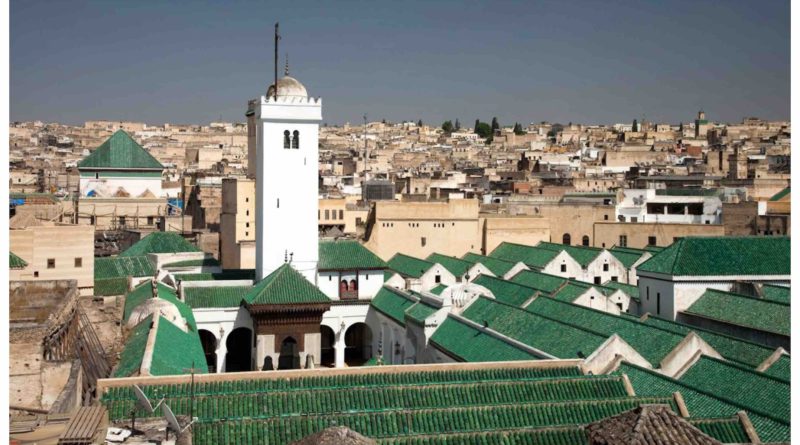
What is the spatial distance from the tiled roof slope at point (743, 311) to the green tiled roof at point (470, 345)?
564cm

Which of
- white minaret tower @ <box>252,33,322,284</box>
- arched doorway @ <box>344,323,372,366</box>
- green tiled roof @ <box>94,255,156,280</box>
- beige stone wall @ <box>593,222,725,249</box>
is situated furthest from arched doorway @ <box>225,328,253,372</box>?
beige stone wall @ <box>593,222,725,249</box>

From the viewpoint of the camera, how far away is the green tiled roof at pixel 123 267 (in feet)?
93.8

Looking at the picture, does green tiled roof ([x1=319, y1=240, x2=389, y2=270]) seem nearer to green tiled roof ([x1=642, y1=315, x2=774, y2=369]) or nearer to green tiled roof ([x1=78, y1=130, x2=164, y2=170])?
green tiled roof ([x1=642, y1=315, x2=774, y2=369])

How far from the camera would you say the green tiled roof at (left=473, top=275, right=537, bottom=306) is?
24.5 m

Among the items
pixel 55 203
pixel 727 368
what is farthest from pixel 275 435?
pixel 55 203

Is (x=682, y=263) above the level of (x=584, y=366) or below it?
above

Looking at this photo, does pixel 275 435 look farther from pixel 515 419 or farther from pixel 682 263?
pixel 682 263

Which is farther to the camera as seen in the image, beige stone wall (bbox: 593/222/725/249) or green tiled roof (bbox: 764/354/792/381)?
beige stone wall (bbox: 593/222/725/249)

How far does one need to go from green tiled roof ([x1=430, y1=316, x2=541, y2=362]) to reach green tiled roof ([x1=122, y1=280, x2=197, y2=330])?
247 inches

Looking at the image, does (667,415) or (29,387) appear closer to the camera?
(667,415)

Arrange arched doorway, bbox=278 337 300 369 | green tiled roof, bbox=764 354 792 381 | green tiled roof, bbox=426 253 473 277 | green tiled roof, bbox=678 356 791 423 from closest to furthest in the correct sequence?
green tiled roof, bbox=678 356 791 423 < green tiled roof, bbox=764 354 792 381 < arched doorway, bbox=278 337 300 369 < green tiled roof, bbox=426 253 473 277

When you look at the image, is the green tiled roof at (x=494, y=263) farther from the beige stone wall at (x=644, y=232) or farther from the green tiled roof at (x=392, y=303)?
the beige stone wall at (x=644, y=232)

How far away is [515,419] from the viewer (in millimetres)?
13344

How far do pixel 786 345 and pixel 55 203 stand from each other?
3266 centimetres
